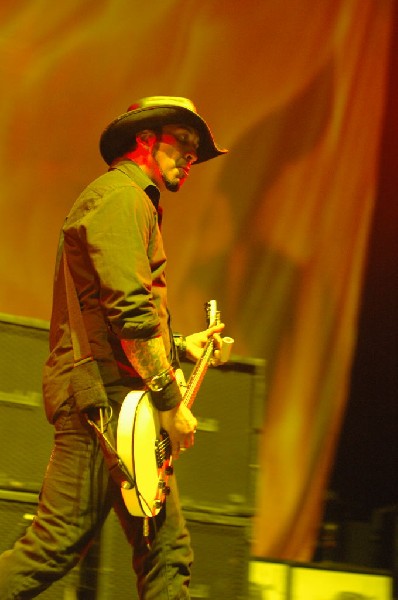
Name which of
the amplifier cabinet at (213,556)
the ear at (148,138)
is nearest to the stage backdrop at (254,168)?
the amplifier cabinet at (213,556)

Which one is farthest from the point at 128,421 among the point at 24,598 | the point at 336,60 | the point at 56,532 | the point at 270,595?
the point at 336,60

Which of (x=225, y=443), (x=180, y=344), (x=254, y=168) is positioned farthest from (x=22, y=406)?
(x=254, y=168)

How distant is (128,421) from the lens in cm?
235

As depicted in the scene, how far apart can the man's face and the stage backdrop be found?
1.48 m

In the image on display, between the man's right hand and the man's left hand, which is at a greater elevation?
the man's left hand

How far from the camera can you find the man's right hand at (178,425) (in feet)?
8.14

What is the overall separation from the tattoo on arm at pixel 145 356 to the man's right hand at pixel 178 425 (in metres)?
0.12

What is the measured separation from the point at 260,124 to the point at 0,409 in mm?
2330

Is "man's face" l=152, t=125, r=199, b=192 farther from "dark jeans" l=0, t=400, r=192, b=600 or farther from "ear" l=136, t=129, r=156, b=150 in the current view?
"dark jeans" l=0, t=400, r=192, b=600

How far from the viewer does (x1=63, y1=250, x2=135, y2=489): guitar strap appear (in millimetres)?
2385

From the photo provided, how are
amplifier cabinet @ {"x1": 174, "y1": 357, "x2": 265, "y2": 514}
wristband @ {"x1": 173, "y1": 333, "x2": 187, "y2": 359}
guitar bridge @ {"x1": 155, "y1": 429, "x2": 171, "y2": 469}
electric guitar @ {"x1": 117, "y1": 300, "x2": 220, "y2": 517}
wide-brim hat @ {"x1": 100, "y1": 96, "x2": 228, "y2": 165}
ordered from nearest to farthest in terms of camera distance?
electric guitar @ {"x1": 117, "y1": 300, "x2": 220, "y2": 517} → guitar bridge @ {"x1": 155, "y1": 429, "x2": 171, "y2": 469} → wide-brim hat @ {"x1": 100, "y1": 96, "x2": 228, "y2": 165} → wristband @ {"x1": 173, "y1": 333, "x2": 187, "y2": 359} → amplifier cabinet @ {"x1": 174, "y1": 357, "x2": 265, "y2": 514}

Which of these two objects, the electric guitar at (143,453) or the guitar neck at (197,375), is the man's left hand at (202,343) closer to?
the guitar neck at (197,375)

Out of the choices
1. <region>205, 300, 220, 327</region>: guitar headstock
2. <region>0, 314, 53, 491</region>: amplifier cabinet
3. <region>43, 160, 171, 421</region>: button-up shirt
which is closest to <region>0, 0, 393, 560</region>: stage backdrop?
<region>0, 314, 53, 491</region>: amplifier cabinet

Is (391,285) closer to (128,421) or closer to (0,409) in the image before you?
(0,409)
